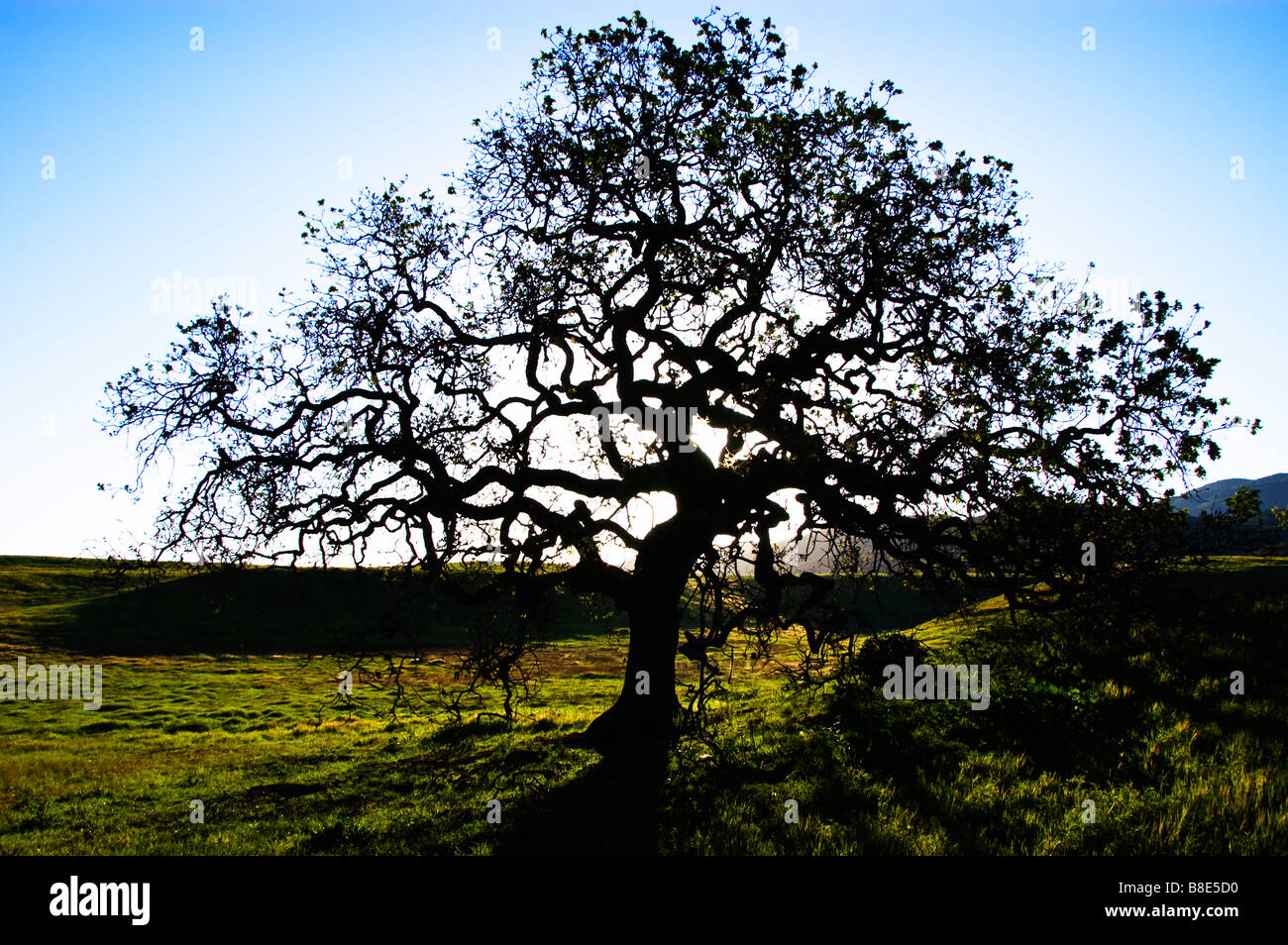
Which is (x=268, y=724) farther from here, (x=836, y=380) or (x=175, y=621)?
(x=175, y=621)

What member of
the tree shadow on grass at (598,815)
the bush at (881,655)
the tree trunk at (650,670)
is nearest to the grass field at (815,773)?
the tree shadow on grass at (598,815)

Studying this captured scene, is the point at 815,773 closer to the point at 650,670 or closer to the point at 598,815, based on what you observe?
the point at 598,815

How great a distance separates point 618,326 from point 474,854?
33.1 ft

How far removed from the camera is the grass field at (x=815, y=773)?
8.48m

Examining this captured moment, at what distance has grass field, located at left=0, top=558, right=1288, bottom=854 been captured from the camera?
8.48 meters

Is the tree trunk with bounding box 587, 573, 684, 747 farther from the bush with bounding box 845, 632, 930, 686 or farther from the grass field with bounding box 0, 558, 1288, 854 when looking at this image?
the bush with bounding box 845, 632, 930, 686

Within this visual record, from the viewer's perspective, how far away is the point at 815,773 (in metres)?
11.4

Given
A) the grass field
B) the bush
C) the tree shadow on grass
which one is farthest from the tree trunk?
the bush

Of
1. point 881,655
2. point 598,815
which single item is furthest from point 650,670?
point 598,815

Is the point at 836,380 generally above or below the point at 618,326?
below
